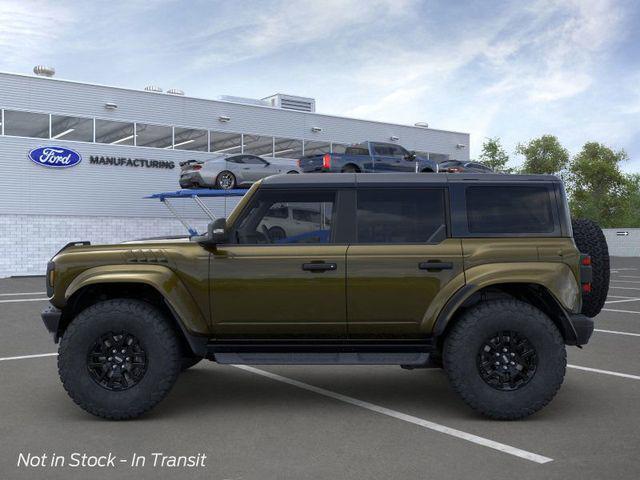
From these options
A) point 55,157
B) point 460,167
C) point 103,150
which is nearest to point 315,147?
point 103,150

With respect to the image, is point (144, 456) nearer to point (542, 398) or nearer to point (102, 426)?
point (102, 426)

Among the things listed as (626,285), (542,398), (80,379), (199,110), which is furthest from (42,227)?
(542,398)

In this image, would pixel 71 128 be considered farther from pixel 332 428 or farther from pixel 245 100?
pixel 332 428

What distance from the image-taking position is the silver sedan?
22609 millimetres

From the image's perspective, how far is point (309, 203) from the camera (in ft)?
18.6

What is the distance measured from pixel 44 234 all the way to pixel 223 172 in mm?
9733

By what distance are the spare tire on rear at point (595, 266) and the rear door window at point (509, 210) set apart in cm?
51

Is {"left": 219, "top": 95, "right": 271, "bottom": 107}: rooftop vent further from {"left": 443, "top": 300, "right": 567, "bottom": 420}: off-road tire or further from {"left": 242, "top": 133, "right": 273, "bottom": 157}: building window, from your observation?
{"left": 443, "top": 300, "right": 567, "bottom": 420}: off-road tire

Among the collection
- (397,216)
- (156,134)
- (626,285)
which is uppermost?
(156,134)

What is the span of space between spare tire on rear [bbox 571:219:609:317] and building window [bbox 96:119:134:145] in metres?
25.9

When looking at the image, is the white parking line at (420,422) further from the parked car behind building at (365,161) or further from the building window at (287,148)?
the building window at (287,148)

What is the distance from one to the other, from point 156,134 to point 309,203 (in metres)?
25.7

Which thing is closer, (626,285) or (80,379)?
(80,379)

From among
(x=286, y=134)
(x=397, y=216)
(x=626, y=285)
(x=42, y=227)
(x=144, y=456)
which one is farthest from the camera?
(x=286, y=134)
